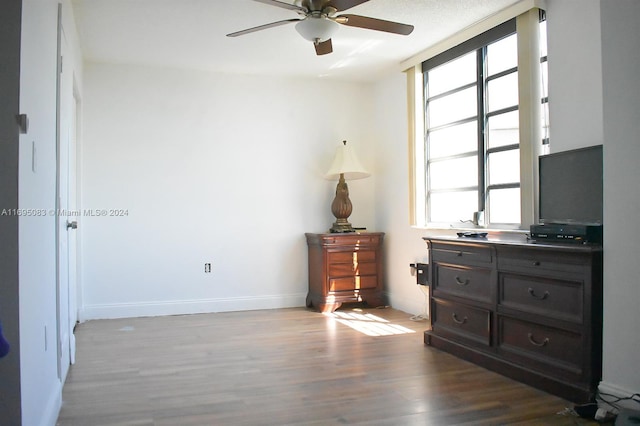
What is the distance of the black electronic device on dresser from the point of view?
2.83 meters

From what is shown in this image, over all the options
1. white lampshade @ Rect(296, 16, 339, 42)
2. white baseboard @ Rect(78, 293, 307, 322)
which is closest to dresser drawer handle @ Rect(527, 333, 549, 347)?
white lampshade @ Rect(296, 16, 339, 42)

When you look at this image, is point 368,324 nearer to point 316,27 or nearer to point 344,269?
point 344,269

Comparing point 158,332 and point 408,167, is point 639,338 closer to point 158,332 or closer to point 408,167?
point 408,167

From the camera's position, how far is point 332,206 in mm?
5613

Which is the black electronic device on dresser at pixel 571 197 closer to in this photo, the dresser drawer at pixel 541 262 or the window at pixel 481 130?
the dresser drawer at pixel 541 262

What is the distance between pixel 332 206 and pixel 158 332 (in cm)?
225

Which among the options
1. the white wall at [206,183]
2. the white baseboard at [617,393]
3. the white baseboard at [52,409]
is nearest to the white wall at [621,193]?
the white baseboard at [617,393]

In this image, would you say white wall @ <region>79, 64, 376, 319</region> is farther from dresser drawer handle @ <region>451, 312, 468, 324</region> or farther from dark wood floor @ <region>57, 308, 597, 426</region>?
dresser drawer handle @ <region>451, 312, 468, 324</region>

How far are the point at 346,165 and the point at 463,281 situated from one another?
88.2 inches

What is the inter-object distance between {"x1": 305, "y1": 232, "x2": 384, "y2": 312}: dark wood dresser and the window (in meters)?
0.75

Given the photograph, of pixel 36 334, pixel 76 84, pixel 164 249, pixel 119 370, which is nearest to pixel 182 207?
pixel 164 249

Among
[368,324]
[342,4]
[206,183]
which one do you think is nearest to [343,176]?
[206,183]

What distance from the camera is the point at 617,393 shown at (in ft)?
8.10

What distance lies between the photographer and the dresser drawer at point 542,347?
268 centimetres
